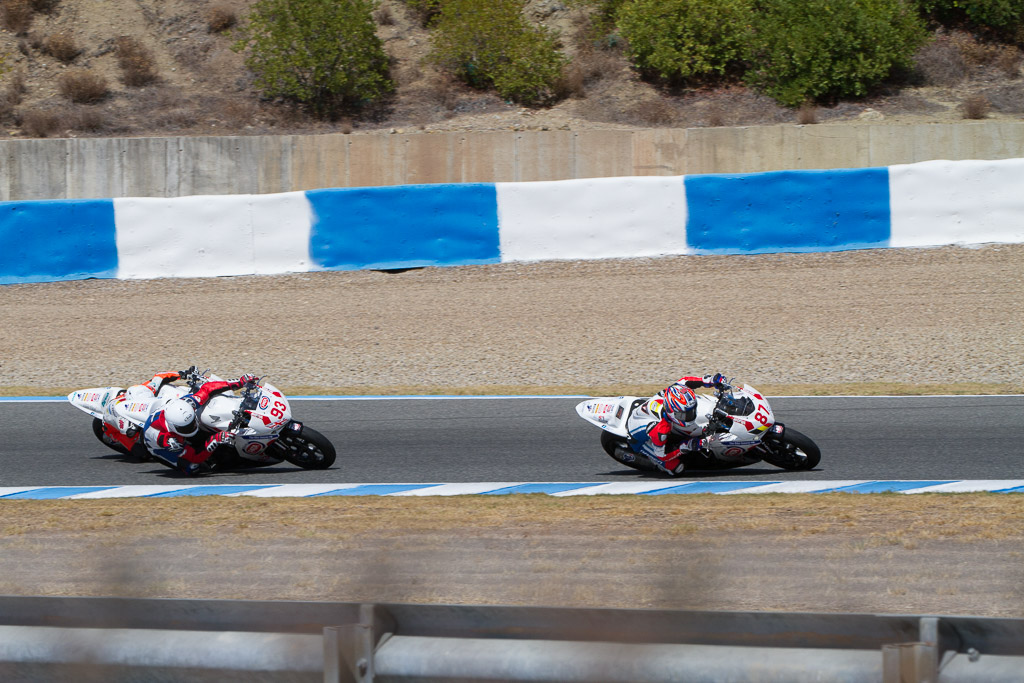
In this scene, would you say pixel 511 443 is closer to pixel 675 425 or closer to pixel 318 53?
pixel 675 425

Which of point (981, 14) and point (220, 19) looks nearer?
point (981, 14)

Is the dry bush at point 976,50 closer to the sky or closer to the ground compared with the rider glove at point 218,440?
closer to the sky

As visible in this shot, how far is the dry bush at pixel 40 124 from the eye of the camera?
83.6 feet

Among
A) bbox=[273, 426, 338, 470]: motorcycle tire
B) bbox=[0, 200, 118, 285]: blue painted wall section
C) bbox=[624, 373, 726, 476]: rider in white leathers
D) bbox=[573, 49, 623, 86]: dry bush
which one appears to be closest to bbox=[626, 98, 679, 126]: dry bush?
bbox=[573, 49, 623, 86]: dry bush

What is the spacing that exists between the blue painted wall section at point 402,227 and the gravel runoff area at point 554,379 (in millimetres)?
308

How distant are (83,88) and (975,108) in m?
20.2

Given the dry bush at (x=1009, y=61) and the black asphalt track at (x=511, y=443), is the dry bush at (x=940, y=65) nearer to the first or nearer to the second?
the dry bush at (x=1009, y=61)

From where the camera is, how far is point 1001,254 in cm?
1778

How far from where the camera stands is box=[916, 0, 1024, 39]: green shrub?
88.5 feet

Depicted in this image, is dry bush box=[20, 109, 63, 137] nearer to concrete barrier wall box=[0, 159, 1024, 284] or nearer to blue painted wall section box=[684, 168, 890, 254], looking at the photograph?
concrete barrier wall box=[0, 159, 1024, 284]

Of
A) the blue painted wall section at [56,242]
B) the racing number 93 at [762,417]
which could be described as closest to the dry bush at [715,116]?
the blue painted wall section at [56,242]

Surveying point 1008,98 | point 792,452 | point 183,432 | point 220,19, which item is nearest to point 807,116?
point 1008,98

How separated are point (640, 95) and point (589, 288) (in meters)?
10.3

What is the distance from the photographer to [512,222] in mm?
18406
